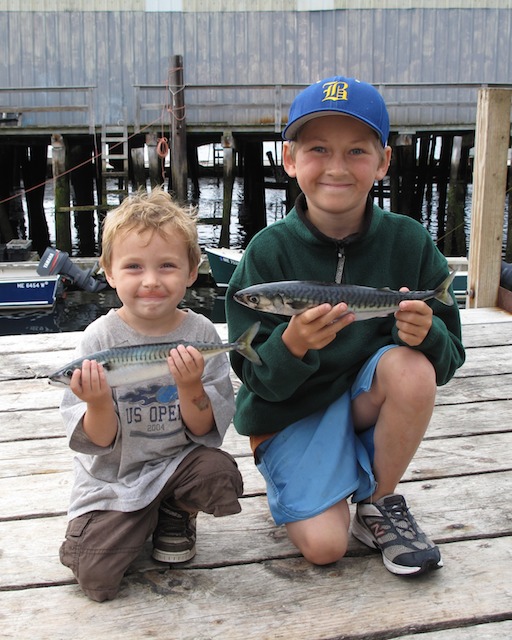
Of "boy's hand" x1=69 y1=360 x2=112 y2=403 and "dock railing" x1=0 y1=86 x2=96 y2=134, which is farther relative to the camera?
"dock railing" x1=0 y1=86 x2=96 y2=134

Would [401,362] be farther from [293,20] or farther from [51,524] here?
[293,20]

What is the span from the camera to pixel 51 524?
2.58 meters

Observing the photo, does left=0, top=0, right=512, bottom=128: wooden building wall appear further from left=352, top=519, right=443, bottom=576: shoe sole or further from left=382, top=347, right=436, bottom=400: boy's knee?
left=352, top=519, right=443, bottom=576: shoe sole

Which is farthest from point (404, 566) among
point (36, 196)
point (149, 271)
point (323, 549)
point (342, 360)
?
point (36, 196)

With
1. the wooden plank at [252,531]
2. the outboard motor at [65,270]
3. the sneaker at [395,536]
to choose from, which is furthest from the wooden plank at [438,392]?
the outboard motor at [65,270]

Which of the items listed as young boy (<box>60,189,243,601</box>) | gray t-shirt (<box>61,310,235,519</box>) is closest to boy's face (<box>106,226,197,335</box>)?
young boy (<box>60,189,243,601</box>)

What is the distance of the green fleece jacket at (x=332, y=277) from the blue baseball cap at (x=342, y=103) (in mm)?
329

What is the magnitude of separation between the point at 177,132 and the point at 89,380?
15.9 metres

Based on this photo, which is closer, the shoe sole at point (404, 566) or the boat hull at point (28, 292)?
the shoe sole at point (404, 566)

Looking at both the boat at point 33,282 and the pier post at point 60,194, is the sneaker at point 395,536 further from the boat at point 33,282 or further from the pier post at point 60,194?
the pier post at point 60,194

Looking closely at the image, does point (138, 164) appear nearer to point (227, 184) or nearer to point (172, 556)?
point (227, 184)

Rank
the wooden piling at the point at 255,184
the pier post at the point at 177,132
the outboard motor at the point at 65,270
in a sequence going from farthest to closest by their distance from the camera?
the wooden piling at the point at 255,184 < the pier post at the point at 177,132 < the outboard motor at the point at 65,270

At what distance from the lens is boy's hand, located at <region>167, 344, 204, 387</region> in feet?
6.79

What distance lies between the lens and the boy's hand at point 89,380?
203 centimetres
